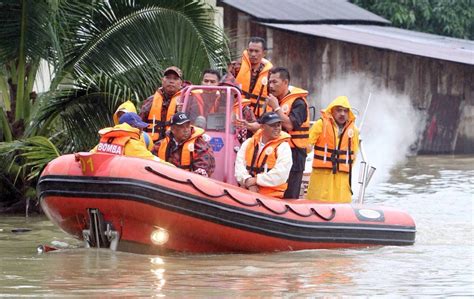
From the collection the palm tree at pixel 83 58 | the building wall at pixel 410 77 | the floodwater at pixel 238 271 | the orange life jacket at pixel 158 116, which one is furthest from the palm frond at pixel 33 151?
the building wall at pixel 410 77

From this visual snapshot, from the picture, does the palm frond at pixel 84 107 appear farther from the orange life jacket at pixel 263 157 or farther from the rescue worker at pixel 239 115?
the orange life jacket at pixel 263 157

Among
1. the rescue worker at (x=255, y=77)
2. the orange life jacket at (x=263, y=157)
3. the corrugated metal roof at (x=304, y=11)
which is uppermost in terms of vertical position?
the corrugated metal roof at (x=304, y=11)

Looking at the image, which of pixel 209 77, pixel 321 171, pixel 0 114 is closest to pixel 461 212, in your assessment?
pixel 321 171

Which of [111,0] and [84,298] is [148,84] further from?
[84,298]

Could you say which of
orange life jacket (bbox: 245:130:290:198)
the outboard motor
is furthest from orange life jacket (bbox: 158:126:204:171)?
the outboard motor

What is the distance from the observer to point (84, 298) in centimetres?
905

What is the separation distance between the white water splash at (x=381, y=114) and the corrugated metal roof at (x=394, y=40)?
3.27 feet

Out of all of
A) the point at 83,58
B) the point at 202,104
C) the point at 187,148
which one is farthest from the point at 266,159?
the point at 83,58

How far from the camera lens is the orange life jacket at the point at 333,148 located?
1309 cm

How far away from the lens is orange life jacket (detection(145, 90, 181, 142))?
12617mm

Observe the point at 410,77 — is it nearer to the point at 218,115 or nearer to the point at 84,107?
the point at 84,107

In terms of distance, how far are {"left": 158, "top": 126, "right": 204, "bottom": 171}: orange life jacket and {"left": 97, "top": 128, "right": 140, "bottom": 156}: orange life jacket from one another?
1.87 ft

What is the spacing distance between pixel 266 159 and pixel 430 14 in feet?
74.2

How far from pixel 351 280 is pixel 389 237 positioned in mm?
→ 2415
